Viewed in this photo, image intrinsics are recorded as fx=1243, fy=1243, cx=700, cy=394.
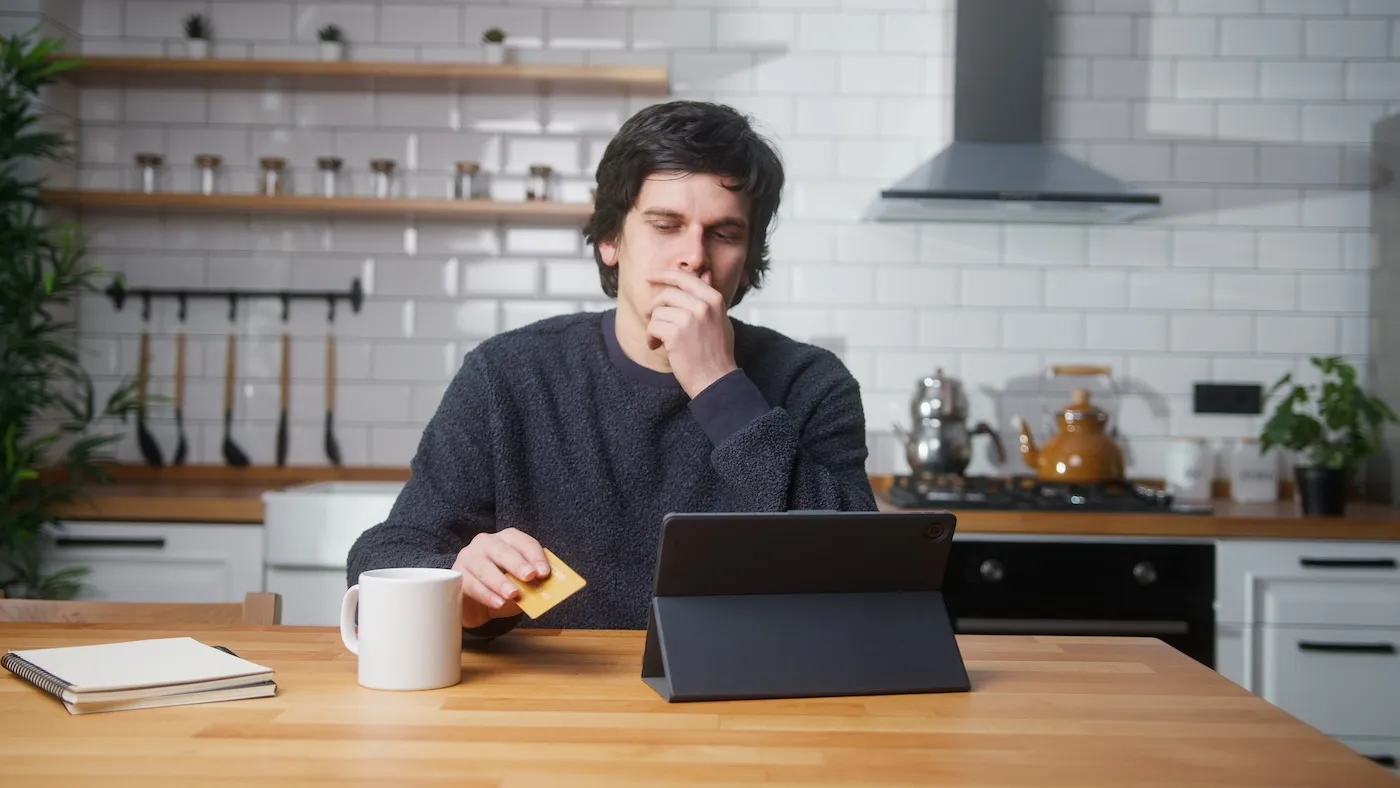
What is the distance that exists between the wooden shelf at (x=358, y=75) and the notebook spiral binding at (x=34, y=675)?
2.37 meters

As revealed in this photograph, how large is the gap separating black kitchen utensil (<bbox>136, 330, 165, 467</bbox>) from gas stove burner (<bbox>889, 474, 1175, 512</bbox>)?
2.00 m

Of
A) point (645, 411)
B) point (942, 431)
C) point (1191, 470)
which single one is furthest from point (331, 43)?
point (1191, 470)

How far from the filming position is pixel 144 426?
3.43 meters

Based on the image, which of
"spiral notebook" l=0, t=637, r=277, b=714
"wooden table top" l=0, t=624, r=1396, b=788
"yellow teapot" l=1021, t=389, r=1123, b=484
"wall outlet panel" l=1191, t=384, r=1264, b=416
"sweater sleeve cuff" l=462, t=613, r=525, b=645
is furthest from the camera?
"wall outlet panel" l=1191, t=384, r=1264, b=416

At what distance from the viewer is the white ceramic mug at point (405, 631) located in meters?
1.11

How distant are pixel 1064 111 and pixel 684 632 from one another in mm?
2759

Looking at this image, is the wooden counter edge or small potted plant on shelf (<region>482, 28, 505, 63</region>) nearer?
the wooden counter edge

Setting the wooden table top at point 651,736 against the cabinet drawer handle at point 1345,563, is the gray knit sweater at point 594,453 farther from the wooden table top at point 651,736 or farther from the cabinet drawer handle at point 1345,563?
the cabinet drawer handle at point 1345,563

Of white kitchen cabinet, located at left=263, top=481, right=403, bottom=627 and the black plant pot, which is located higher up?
the black plant pot

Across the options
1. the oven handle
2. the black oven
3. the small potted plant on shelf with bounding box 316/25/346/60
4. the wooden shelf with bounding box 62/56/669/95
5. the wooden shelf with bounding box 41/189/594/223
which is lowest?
the oven handle

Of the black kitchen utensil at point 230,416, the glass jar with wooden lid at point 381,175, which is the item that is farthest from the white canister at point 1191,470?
the black kitchen utensil at point 230,416

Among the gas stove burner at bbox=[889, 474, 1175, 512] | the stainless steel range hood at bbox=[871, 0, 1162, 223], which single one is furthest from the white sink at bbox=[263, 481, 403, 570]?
the stainless steel range hood at bbox=[871, 0, 1162, 223]

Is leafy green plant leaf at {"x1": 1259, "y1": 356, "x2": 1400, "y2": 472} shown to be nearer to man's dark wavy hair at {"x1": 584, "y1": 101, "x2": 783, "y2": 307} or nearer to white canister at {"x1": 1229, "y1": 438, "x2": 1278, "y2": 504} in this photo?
white canister at {"x1": 1229, "y1": 438, "x2": 1278, "y2": 504}

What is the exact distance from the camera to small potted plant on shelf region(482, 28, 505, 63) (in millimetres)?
3355
